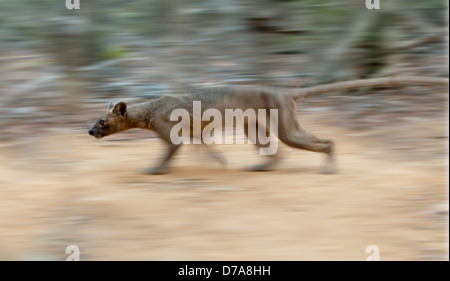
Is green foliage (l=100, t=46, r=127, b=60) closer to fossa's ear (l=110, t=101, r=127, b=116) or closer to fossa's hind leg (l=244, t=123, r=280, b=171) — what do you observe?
fossa's ear (l=110, t=101, r=127, b=116)

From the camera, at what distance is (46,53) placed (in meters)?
9.24

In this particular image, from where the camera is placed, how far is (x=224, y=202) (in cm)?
721

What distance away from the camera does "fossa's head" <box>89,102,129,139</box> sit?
332 inches

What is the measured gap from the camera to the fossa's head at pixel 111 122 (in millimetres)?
8422

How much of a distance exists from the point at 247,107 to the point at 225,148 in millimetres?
1332

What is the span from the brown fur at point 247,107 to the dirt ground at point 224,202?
30cm

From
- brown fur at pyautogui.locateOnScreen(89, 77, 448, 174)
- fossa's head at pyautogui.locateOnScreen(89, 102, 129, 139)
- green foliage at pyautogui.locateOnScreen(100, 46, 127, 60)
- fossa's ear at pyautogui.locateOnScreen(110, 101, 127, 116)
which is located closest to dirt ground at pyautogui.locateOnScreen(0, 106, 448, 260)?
brown fur at pyautogui.locateOnScreen(89, 77, 448, 174)

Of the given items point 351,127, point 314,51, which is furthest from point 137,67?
point 351,127

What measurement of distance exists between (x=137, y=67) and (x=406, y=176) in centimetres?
553

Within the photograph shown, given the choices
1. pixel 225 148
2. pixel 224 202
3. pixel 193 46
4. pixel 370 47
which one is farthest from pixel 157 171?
pixel 370 47

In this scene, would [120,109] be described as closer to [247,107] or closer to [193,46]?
[247,107]

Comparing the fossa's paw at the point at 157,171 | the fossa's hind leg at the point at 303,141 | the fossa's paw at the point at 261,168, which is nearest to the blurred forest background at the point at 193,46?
the fossa's paw at the point at 157,171

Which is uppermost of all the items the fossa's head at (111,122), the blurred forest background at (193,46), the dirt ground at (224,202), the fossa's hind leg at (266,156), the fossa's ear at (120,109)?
the blurred forest background at (193,46)

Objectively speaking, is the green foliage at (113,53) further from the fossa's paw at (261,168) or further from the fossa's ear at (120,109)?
the fossa's paw at (261,168)
